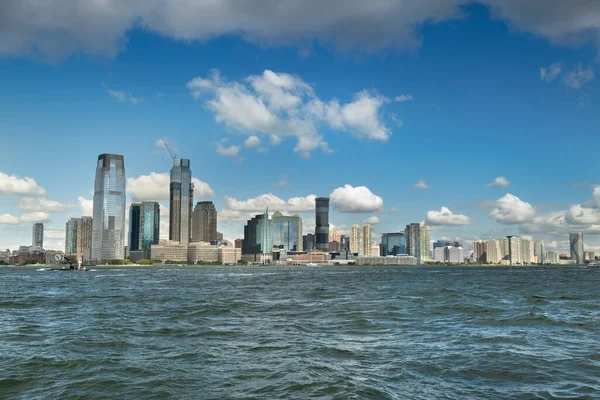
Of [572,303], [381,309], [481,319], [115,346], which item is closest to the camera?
[115,346]

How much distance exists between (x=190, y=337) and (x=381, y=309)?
2686 centimetres

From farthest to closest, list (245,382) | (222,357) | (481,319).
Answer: (481,319) < (222,357) < (245,382)

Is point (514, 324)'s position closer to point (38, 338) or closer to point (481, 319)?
point (481, 319)

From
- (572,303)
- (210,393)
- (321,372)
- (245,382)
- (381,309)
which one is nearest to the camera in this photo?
(210,393)

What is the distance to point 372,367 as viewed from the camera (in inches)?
1065

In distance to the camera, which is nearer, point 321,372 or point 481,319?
point 321,372

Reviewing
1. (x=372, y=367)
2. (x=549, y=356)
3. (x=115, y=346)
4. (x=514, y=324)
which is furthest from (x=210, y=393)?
(x=514, y=324)

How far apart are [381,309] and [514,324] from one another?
53.3ft

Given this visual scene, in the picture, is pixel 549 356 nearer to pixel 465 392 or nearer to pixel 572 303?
pixel 465 392

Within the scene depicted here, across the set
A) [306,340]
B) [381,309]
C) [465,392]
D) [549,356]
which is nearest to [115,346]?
[306,340]

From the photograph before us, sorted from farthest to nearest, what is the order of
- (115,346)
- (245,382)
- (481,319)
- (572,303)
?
(572,303) → (481,319) → (115,346) → (245,382)

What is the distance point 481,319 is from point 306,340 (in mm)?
20796

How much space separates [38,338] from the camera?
37.4m

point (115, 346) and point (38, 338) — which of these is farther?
point (38, 338)
